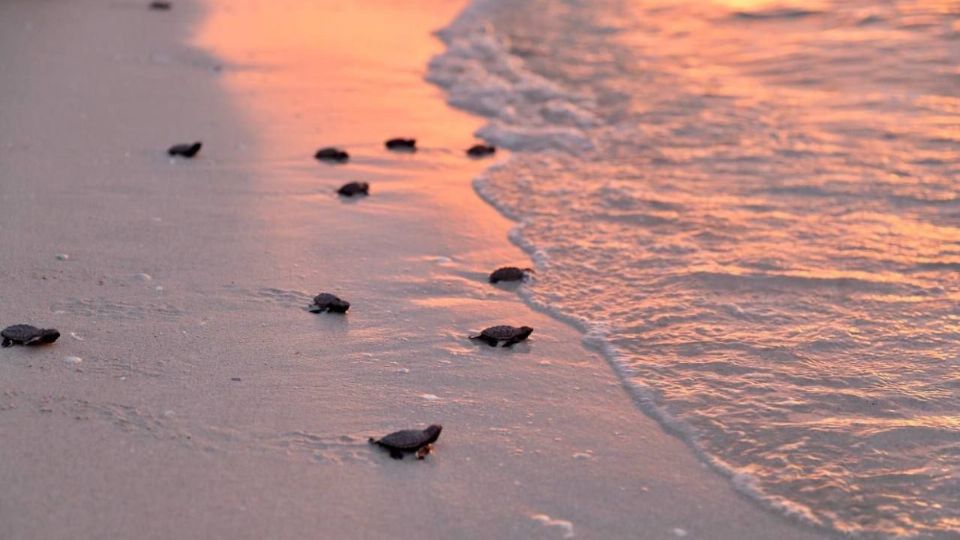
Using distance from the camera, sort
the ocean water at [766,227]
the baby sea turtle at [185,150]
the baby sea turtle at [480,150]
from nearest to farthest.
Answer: the ocean water at [766,227]
the baby sea turtle at [185,150]
the baby sea turtle at [480,150]

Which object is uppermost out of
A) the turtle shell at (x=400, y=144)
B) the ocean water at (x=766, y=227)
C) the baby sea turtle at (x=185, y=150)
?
the baby sea turtle at (x=185, y=150)

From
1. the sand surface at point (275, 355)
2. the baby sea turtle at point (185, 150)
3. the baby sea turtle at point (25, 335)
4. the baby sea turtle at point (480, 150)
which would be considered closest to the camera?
the sand surface at point (275, 355)

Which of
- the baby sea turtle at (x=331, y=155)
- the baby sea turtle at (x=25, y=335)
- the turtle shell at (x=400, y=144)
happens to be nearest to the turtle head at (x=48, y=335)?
the baby sea turtle at (x=25, y=335)

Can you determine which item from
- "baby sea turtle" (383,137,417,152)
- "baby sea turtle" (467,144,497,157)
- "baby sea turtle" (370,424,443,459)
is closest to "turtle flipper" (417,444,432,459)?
"baby sea turtle" (370,424,443,459)

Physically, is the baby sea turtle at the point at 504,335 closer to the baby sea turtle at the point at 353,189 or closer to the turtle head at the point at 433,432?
the turtle head at the point at 433,432

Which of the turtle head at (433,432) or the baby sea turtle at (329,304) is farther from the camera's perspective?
the baby sea turtle at (329,304)

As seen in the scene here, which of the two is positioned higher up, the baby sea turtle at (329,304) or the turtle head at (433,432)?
the baby sea turtle at (329,304)

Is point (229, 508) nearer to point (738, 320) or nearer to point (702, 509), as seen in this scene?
point (702, 509)
